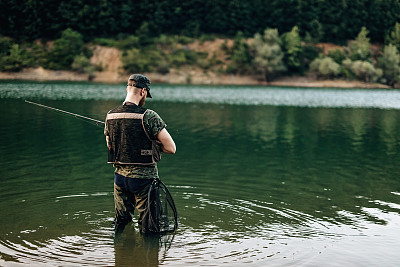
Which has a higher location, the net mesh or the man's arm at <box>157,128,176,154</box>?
the man's arm at <box>157,128,176,154</box>

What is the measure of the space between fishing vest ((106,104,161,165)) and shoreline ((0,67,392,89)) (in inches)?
3259

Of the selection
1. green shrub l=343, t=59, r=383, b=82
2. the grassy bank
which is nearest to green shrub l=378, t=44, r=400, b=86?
the grassy bank

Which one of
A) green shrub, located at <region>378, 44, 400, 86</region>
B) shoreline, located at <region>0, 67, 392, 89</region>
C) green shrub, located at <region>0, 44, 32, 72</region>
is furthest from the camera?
green shrub, located at <region>378, 44, 400, 86</region>

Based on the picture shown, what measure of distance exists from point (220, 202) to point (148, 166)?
3.99m

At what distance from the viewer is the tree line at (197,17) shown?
4075 inches

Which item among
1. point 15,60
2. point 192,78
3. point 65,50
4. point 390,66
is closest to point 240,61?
point 192,78

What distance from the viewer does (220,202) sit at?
10953 millimetres

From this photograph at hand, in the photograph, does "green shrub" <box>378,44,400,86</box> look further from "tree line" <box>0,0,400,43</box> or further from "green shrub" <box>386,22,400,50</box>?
"tree line" <box>0,0,400,43</box>

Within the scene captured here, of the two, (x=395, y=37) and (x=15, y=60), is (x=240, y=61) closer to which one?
(x=395, y=37)

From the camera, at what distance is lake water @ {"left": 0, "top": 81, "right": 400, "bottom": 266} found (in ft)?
25.0

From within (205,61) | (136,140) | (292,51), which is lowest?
(136,140)

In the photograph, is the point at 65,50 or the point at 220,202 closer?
the point at 220,202

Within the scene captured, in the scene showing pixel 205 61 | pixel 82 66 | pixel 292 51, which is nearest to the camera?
pixel 82 66

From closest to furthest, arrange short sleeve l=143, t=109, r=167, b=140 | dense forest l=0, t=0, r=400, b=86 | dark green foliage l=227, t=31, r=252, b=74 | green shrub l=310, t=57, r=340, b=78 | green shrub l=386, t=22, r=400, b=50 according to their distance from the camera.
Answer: short sleeve l=143, t=109, r=167, b=140 < green shrub l=310, t=57, r=340, b=78 < dense forest l=0, t=0, r=400, b=86 < dark green foliage l=227, t=31, r=252, b=74 < green shrub l=386, t=22, r=400, b=50
